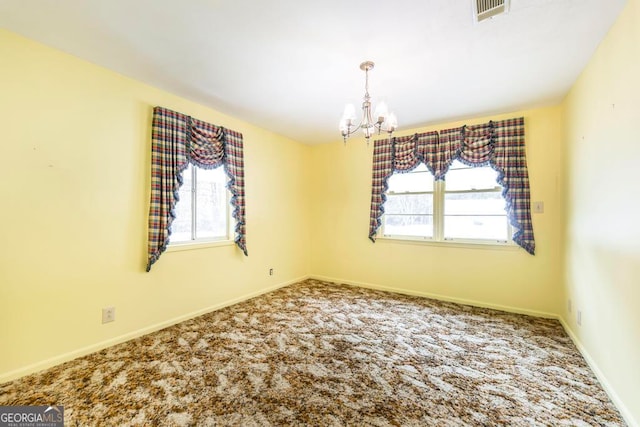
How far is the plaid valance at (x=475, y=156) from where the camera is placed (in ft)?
10.6

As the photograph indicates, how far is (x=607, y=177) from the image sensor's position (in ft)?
6.27

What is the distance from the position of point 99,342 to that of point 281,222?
8.48 ft

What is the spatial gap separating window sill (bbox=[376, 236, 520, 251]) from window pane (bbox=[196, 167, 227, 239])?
2350 millimetres

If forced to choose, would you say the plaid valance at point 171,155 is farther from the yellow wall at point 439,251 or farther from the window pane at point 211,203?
the yellow wall at point 439,251

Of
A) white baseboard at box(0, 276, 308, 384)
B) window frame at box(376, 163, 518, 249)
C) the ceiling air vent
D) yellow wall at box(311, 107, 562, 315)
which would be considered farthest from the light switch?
white baseboard at box(0, 276, 308, 384)

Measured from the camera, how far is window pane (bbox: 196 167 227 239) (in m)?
3.28

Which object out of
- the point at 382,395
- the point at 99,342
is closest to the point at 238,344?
the point at 99,342

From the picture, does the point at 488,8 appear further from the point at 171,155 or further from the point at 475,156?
the point at 171,155

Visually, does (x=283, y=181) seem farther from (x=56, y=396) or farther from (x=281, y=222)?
(x=56, y=396)

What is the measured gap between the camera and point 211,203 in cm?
341

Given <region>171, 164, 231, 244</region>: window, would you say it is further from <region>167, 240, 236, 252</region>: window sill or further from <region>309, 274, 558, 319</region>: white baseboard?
<region>309, 274, 558, 319</region>: white baseboard

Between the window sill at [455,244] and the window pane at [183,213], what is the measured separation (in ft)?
8.90

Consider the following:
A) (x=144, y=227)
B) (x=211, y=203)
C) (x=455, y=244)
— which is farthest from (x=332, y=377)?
(x=455, y=244)

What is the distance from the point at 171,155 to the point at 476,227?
3.77m
